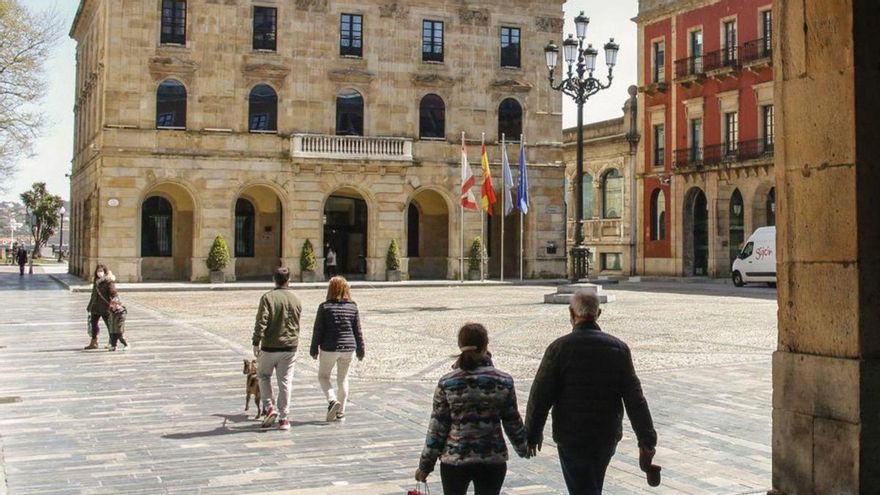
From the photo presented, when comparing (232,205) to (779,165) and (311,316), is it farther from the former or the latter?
(779,165)

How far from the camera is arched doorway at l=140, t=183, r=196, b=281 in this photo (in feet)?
127

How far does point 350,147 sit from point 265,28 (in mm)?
6229

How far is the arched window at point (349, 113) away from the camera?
128ft

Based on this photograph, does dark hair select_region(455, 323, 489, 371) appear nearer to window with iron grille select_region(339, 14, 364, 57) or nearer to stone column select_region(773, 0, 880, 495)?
stone column select_region(773, 0, 880, 495)

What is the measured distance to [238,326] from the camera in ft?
62.2

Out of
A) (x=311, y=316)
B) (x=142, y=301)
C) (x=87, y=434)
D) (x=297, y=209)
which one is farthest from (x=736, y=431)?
(x=297, y=209)

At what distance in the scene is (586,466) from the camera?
4.73 meters

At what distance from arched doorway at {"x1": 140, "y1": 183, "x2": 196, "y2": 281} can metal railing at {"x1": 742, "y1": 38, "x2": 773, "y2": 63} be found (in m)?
25.7

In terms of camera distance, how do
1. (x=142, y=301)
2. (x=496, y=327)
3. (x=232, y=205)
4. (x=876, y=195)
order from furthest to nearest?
(x=232, y=205) < (x=142, y=301) < (x=496, y=327) < (x=876, y=195)

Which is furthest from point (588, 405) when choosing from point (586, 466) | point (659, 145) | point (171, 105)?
point (659, 145)

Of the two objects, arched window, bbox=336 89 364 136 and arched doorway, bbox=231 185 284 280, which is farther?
arched doorway, bbox=231 185 284 280

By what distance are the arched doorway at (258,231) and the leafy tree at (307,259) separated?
3.22m

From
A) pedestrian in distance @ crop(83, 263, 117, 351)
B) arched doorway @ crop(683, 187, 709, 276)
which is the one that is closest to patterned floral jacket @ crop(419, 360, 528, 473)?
pedestrian in distance @ crop(83, 263, 117, 351)

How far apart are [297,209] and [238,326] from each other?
19636 mm
